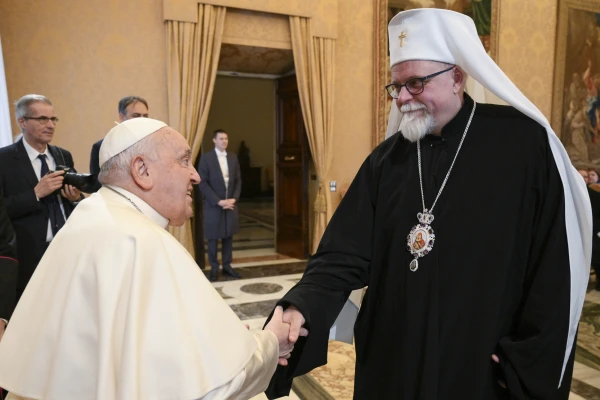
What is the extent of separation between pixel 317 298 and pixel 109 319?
736mm

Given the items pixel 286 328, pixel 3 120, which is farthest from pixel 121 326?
pixel 3 120

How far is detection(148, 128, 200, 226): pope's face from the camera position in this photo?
135 cm

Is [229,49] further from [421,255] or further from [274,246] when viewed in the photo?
[421,255]

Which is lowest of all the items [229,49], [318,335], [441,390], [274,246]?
[274,246]

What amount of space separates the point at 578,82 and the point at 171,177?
9.12m

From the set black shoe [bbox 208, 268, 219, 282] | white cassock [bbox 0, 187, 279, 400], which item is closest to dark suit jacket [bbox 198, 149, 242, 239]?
black shoe [bbox 208, 268, 219, 282]

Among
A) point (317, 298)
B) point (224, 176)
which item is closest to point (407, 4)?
point (224, 176)

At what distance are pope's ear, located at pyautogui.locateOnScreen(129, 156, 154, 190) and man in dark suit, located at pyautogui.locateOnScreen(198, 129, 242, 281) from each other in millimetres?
4428

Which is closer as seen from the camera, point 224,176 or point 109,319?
point 109,319

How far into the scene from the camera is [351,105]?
674 cm

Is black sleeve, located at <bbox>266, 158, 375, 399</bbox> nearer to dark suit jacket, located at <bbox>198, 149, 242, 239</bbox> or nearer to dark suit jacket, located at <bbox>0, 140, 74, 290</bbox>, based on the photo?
dark suit jacket, located at <bbox>0, 140, 74, 290</bbox>

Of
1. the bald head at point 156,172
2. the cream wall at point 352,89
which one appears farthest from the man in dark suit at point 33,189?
the cream wall at point 352,89

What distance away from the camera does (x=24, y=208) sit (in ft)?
8.69

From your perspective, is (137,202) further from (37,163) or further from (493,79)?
(37,163)
